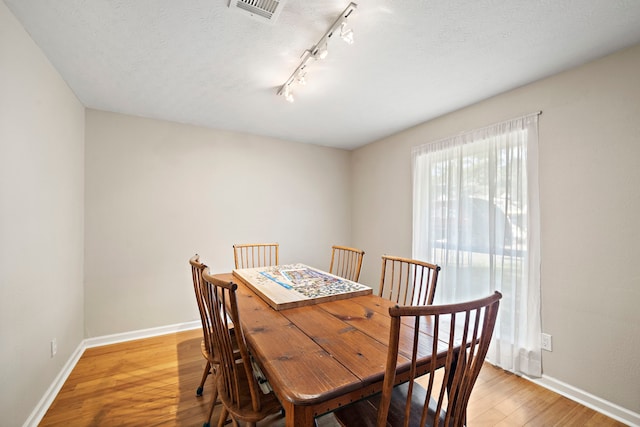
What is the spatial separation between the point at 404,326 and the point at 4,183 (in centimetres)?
220

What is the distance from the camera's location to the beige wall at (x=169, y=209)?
270 centimetres

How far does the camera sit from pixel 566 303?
195cm

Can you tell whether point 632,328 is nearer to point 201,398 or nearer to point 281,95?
point 201,398

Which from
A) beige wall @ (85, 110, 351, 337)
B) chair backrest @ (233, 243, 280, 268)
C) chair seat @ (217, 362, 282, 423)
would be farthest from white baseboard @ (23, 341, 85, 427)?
chair backrest @ (233, 243, 280, 268)

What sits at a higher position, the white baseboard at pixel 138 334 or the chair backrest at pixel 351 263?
the chair backrest at pixel 351 263

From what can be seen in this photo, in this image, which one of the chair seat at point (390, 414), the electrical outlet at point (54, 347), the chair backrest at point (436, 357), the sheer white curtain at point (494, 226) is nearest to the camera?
the chair backrest at point (436, 357)

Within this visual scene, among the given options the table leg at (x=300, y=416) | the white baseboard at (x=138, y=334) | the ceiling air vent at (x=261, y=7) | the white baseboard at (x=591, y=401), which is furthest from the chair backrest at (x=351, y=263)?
the white baseboard at (x=138, y=334)

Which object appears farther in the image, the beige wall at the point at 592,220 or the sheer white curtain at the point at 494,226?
the sheer white curtain at the point at 494,226

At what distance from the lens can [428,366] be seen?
3.44ft

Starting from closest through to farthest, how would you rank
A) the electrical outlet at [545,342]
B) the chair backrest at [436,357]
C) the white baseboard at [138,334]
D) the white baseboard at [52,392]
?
the chair backrest at [436,357], the white baseboard at [52,392], the electrical outlet at [545,342], the white baseboard at [138,334]

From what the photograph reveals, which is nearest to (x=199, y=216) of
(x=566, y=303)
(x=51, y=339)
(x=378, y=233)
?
(x=51, y=339)

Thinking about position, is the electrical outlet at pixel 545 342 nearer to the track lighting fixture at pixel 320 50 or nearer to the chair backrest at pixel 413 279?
the chair backrest at pixel 413 279

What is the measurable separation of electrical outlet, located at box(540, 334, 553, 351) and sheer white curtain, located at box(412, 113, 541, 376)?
3cm

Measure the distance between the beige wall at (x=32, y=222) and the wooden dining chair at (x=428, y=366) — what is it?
184 centimetres
